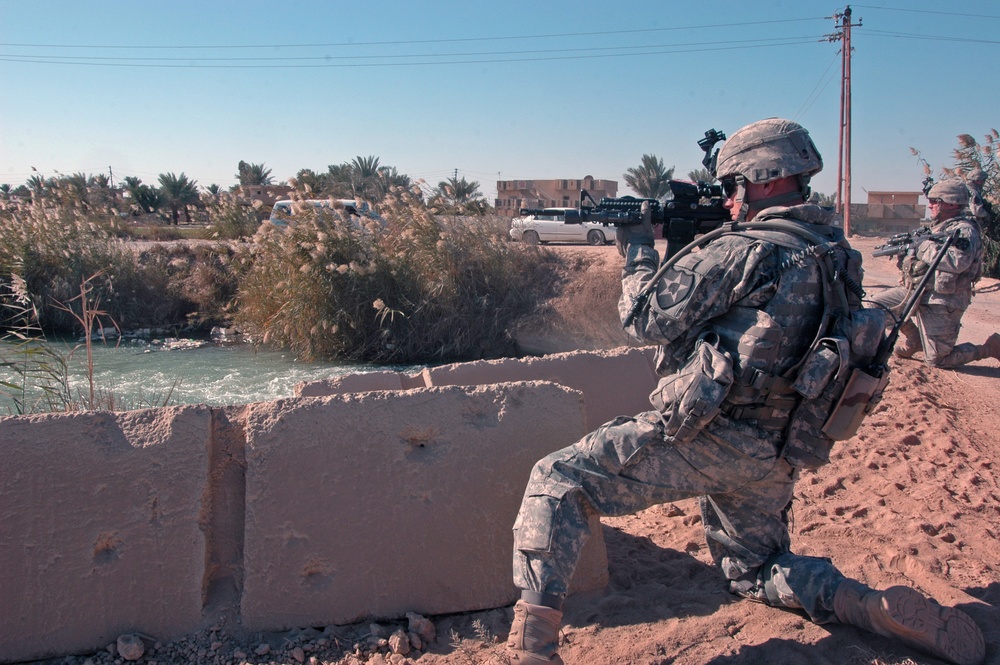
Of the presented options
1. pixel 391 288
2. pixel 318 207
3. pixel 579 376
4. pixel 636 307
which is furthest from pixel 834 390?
pixel 318 207

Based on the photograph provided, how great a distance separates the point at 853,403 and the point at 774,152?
3.02 ft

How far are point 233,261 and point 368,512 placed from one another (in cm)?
1210

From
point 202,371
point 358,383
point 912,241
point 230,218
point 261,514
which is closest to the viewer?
point 261,514

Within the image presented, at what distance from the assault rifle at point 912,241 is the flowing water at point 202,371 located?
676 centimetres

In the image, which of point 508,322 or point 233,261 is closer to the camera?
point 508,322

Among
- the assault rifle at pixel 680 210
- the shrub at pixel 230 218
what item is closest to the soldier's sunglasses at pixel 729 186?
the assault rifle at pixel 680 210

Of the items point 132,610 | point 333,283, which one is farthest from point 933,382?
point 333,283

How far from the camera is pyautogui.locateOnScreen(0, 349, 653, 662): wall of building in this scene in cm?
258

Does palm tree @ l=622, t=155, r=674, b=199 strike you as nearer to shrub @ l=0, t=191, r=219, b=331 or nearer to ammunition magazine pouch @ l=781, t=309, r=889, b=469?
shrub @ l=0, t=191, r=219, b=331

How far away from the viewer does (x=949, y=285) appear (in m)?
6.43

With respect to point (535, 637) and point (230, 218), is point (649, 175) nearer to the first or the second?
point (230, 218)

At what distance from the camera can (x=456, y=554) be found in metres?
2.79

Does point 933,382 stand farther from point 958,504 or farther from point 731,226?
point 731,226

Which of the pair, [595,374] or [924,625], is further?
[595,374]
